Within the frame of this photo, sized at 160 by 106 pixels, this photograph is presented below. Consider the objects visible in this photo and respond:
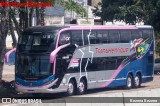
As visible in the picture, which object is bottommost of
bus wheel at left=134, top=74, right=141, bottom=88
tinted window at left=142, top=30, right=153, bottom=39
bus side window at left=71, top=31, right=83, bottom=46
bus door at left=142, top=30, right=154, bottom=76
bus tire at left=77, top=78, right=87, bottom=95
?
bus wheel at left=134, top=74, right=141, bottom=88

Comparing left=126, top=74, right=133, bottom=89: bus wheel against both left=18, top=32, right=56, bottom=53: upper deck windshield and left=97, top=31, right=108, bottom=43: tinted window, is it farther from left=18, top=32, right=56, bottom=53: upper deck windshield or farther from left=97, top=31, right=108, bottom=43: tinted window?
left=18, top=32, right=56, bottom=53: upper deck windshield

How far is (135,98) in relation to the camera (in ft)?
70.0

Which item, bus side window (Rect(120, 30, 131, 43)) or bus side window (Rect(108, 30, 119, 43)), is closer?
bus side window (Rect(108, 30, 119, 43))

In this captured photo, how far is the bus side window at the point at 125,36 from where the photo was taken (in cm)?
3044

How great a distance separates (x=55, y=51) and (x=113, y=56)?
573cm

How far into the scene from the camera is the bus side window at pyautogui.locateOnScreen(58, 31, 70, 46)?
2549cm

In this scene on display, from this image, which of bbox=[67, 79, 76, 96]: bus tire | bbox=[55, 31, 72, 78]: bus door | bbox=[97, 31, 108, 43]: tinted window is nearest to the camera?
bbox=[55, 31, 72, 78]: bus door

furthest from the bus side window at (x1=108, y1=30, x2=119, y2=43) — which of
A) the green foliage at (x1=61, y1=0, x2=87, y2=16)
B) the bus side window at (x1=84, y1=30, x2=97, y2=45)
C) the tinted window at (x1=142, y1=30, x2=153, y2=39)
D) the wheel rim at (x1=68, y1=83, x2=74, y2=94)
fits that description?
the wheel rim at (x1=68, y1=83, x2=74, y2=94)

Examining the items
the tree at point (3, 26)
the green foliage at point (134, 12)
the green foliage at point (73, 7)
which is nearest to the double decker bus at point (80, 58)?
the tree at point (3, 26)

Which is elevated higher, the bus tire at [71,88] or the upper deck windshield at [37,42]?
the upper deck windshield at [37,42]

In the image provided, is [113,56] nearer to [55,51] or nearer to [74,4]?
[74,4]

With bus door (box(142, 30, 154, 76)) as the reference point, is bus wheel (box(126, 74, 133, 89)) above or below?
below

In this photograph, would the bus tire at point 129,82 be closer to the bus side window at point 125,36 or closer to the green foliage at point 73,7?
the bus side window at point 125,36

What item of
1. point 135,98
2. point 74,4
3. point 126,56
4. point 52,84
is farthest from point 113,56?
point 135,98
